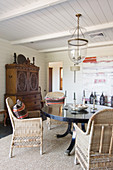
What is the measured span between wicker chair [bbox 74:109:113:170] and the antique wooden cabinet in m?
3.11

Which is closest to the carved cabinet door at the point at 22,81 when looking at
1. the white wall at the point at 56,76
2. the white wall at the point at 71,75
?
the white wall at the point at 71,75

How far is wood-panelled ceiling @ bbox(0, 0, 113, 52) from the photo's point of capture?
2.38m

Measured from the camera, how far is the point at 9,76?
454 centimetres

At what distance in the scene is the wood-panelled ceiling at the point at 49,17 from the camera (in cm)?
238

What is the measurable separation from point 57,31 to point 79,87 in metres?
2.68

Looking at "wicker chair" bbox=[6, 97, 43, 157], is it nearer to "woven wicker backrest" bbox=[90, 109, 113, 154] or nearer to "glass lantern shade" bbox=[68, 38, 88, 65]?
"woven wicker backrest" bbox=[90, 109, 113, 154]

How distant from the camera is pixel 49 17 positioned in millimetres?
2904

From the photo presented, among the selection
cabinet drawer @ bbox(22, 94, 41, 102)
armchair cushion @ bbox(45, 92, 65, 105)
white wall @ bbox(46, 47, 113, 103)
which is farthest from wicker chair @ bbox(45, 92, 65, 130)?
white wall @ bbox(46, 47, 113, 103)

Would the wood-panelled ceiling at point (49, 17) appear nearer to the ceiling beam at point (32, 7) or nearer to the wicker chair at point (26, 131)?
the ceiling beam at point (32, 7)

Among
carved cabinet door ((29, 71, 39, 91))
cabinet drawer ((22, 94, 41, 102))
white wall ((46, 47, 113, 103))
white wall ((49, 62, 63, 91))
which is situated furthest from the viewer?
white wall ((49, 62, 63, 91))

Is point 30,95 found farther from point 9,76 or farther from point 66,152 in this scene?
point 66,152

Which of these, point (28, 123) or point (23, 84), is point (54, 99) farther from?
point (28, 123)

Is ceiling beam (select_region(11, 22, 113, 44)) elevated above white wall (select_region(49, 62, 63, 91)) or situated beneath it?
elevated above

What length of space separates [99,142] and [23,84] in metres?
3.48
